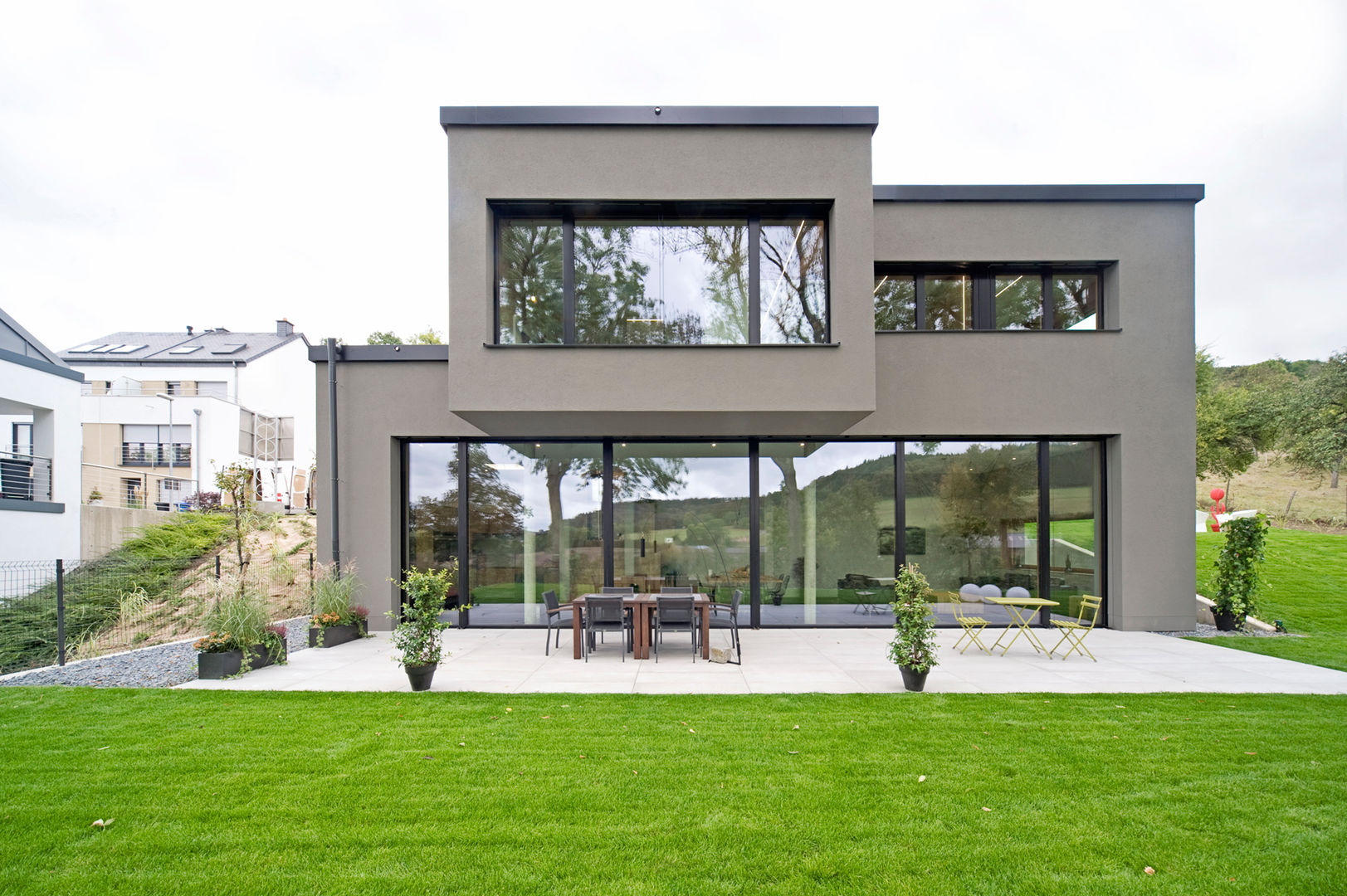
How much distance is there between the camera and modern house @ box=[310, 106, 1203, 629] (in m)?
8.87

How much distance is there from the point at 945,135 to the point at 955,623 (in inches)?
960

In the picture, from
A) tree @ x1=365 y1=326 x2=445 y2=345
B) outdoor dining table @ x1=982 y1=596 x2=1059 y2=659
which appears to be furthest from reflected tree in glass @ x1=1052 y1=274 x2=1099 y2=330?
tree @ x1=365 y1=326 x2=445 y2=345

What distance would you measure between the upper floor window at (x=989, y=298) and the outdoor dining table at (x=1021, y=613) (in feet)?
15.1

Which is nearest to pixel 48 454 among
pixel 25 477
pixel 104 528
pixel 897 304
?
pixel 25 477

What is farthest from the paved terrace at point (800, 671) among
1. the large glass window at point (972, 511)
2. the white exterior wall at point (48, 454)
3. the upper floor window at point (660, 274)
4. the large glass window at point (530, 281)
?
the white exterior wall at point (48, 454)

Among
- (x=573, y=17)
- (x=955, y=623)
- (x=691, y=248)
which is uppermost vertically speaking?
(x=573, y=17)

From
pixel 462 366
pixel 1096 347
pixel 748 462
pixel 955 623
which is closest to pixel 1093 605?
pixel 955 623

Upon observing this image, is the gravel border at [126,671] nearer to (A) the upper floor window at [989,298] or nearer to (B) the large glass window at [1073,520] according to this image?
(A) the upper floor window at [989,298]

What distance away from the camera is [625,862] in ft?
10.5

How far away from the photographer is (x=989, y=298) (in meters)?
10.6

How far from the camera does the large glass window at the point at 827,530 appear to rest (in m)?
10.8

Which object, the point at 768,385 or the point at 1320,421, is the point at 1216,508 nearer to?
the point at 1320,421

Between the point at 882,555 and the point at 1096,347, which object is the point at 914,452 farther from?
the point at 1096,347

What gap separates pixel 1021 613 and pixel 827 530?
10.8ft
